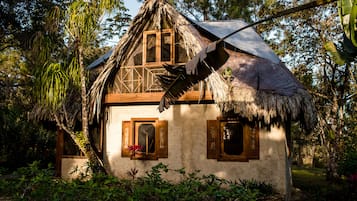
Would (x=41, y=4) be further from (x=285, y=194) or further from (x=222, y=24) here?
(x=285, y=194)

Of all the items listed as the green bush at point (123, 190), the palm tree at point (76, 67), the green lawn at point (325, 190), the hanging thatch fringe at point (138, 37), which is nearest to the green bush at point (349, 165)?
the green lawn at point (325, 190)

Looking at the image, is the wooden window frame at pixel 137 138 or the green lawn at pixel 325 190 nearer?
the green lawn at pixel 325 190

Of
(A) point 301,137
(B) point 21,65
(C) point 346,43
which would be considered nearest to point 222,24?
(C) point 346,43

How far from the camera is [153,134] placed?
336 inches

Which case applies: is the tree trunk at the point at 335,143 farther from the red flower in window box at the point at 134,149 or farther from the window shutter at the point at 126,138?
the window shutter at the point at 126,138

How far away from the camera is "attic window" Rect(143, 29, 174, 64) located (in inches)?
338

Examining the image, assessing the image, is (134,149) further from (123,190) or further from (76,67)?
(123,190)

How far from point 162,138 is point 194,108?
3.59 feet

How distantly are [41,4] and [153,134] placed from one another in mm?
6923

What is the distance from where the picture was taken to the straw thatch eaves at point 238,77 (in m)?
7.14

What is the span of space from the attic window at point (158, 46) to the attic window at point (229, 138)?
208 centimetres

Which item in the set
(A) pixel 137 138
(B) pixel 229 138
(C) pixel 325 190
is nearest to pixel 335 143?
(C) pixel 325 190

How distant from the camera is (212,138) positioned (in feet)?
25.8

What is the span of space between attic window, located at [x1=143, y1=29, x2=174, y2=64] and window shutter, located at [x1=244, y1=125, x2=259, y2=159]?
2.63 m
